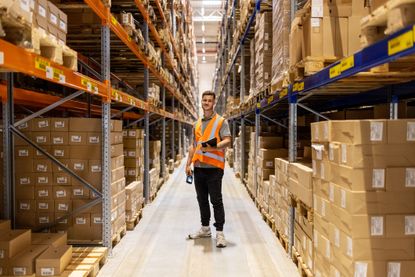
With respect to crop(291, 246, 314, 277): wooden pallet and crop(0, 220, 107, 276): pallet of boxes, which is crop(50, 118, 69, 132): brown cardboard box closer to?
crop(0, 220, 107, 276): pallet of boxes

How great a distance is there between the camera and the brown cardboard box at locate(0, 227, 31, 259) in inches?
131

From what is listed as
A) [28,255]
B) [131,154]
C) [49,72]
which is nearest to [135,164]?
[131,154]

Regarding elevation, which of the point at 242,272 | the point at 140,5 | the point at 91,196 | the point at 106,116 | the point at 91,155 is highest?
the point at 140,5

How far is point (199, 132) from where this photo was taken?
5.04 m

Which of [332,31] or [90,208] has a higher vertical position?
[332,31]

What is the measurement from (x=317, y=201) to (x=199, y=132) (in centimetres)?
215

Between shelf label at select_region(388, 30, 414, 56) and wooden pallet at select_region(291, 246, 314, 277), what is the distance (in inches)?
91.7

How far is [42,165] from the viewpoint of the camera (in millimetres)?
4371

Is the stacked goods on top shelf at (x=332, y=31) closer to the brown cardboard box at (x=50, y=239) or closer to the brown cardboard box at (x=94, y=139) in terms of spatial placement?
the brown cardboard box at (x=94, y=139)

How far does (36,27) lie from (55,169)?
A: 7.00 feet

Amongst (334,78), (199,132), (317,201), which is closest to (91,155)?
(199,132)

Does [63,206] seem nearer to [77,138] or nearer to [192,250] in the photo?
[77,138]

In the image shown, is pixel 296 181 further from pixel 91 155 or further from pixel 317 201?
pixel 91 155

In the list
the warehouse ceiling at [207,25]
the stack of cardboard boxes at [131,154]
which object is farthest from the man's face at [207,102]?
the warehouse ceiling at [207,25]
